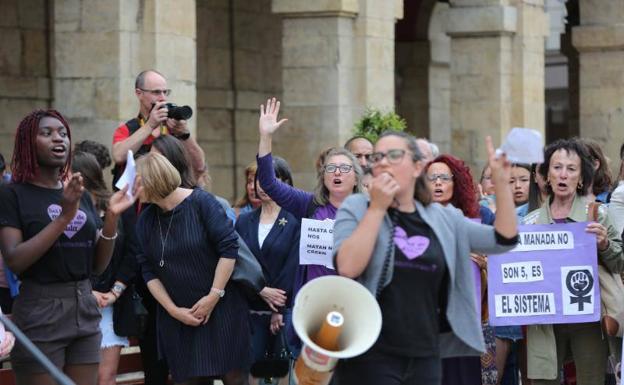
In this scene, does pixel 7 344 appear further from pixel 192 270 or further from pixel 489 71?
pixel 489 71

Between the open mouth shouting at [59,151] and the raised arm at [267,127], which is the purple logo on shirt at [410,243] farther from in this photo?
the raised arm at [267,127]

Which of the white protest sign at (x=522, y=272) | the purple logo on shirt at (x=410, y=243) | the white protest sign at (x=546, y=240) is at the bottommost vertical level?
the white protest sign at (x=522, y=272)

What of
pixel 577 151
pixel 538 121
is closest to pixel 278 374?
pixel 577 151

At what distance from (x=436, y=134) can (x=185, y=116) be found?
1631 centimetres

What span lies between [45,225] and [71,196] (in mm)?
410

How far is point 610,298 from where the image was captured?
31.2 ft

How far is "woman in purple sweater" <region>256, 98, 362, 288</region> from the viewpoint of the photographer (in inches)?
368

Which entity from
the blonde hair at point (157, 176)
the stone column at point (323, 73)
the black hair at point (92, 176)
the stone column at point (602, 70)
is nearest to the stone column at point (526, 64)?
the stone column at point (602, 70)

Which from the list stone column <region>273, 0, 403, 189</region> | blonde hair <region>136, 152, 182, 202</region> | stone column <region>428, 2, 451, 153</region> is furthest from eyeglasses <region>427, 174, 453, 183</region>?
stone column <region>428, 2, 451, 153</region>

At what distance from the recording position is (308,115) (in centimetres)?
1678

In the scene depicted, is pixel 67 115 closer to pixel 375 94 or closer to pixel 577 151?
pixel 375 94

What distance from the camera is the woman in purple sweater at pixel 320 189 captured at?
368 inches

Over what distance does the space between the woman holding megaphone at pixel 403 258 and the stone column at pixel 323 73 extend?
957cm

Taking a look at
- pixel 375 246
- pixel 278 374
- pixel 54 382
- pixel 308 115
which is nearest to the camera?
pixel 375 246
